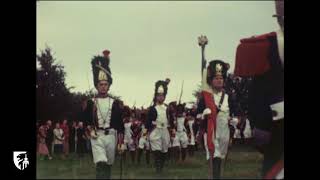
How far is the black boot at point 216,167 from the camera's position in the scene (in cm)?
670

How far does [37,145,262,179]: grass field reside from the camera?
21.5ft

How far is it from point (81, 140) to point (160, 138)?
98 cm

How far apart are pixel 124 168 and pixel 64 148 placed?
0.75m

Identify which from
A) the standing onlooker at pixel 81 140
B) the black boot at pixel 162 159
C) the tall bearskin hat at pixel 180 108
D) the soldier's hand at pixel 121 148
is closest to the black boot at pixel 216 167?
the black boot at pixel 162 159

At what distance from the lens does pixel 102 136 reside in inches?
262

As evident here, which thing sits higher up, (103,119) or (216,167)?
(103,119)

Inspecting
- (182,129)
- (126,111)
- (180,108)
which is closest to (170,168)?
(182,129)

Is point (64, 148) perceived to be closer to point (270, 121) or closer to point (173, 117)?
point (173, 117)

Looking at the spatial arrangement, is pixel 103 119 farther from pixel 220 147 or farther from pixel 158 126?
pixel 220 147

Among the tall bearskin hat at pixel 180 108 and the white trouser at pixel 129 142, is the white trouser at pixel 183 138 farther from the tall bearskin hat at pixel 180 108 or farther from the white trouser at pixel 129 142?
the white trouser at pixel 129 142

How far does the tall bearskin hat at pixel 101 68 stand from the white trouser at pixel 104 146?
62 centimetres

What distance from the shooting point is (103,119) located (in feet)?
21.9

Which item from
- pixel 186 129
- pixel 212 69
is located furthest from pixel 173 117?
pixel 212 69
